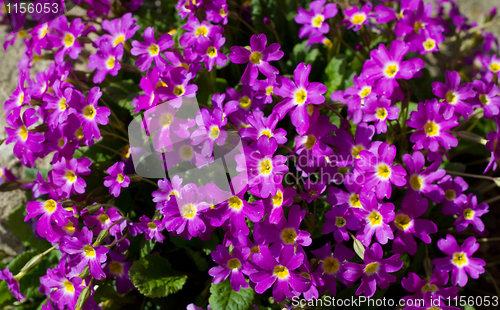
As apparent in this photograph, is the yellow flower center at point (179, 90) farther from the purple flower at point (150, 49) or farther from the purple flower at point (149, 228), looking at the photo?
the purple flower at point (149, 228)

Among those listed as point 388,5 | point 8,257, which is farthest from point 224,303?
point 388,5

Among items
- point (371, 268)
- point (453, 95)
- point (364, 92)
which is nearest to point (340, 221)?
point (371, 268)

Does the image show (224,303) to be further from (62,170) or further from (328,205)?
(62,170)

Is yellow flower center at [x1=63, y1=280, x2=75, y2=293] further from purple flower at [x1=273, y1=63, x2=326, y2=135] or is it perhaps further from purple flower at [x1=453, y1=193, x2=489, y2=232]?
purple flower at [x1=453, y1=193, x2=489, y2=232]

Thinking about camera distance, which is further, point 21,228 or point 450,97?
point 21,228

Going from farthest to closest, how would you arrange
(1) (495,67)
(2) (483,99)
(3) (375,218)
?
(1) (495,67)
(2) (483,99)
(3) (375,218)

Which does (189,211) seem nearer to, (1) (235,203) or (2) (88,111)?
(1) (235,203)
